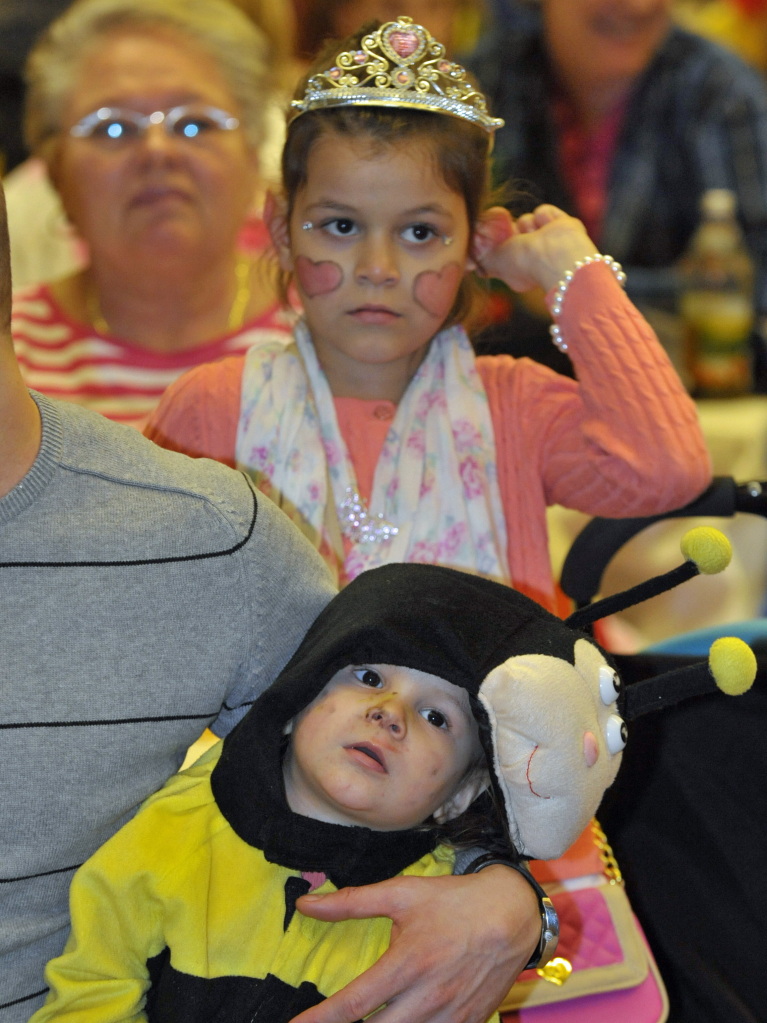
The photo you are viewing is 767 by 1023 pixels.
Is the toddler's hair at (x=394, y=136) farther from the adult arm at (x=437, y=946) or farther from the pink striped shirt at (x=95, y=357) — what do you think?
the adult arm at (x=437, y=946)

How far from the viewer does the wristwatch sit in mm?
964

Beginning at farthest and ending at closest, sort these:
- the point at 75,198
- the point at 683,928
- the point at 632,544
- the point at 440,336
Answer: the point at 632,544 < the point at 75,198 < the point at 440,336 < the point at 683,928

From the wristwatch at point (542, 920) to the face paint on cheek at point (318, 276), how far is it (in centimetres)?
62

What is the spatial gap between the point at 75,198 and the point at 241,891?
1308 millimetres

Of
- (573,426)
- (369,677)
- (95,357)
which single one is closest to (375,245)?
(573,426)

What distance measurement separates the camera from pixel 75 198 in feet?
6.26

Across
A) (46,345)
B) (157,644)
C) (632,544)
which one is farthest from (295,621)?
(632,544)

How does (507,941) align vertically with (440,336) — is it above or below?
below

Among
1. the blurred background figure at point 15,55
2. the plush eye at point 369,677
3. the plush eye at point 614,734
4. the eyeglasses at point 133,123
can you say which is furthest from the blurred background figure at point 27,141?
the plush eye at point 614,734

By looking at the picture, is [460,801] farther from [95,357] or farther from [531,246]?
[95,357]

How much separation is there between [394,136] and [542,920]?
0.79 m

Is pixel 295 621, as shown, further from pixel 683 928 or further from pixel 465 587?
pixel 683 928

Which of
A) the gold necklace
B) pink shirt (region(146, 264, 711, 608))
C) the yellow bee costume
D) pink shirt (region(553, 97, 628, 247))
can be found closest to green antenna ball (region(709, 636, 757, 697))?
the yellow bee costume

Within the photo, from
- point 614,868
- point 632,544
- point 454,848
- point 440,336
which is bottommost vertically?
point 632,544
